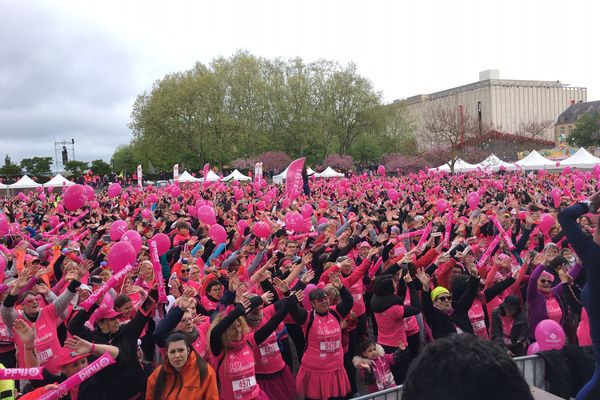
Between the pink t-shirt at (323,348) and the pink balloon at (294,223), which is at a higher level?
the pink balloon at (294,223)

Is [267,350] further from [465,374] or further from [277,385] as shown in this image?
[465,374]

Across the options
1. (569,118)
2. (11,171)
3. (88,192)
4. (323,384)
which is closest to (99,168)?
(11,171)

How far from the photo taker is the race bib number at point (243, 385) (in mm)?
3783

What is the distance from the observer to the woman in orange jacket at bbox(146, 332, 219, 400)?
3385 millimetres

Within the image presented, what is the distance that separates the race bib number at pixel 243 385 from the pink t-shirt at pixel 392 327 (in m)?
1.65

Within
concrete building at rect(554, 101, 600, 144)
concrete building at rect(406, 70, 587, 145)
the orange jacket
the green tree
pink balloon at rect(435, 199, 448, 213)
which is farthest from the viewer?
concrete building at rect(406, 70, 587, 145)

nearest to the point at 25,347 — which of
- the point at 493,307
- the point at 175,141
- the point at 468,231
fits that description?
the point at 493,307

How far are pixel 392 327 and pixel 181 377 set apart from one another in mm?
2285

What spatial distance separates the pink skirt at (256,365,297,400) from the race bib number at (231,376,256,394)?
574 mm

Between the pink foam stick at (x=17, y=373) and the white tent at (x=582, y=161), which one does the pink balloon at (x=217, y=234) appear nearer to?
the pink foam stick at (x=17, y=373)

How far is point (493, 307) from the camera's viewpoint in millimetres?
5574

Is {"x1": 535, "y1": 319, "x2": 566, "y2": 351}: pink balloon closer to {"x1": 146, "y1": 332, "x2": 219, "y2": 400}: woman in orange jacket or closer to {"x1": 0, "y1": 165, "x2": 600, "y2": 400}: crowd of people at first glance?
{"x1": 0, "y1": 165, "x2": 600, "y2": 400}: crowd of people

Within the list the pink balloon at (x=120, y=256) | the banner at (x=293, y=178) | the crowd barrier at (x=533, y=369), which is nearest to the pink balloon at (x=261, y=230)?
the pink balloon at (x=120, y=256)

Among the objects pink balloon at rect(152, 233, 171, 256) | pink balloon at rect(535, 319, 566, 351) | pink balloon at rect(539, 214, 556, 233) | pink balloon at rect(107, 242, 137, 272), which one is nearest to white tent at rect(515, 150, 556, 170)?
pink balloon at rect(539, 214, 556, 233)
